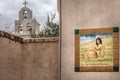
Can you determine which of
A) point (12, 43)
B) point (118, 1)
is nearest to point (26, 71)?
point (12, 43)

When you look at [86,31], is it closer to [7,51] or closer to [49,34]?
[7,51]

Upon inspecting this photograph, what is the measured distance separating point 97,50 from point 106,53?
0.65 ft

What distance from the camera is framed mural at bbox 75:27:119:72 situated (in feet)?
25.2

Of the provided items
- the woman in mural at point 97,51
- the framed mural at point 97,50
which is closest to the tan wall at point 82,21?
the framed mural at point 97,50

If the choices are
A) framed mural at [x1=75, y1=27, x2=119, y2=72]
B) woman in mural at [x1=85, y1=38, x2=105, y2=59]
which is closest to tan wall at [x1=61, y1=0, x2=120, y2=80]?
A: framed mural at [x1=75, y1=27, x2=119, y2=72]

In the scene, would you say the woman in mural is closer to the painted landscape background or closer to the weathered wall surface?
the painted landscape background

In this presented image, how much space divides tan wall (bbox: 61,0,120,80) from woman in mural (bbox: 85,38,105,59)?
330 mm

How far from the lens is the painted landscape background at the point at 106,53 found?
25.3 feet

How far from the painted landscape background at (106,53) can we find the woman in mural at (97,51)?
0.20 feet

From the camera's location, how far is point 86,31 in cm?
791

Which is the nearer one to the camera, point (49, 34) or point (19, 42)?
point (19, 42)

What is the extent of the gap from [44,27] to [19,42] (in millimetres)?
4883

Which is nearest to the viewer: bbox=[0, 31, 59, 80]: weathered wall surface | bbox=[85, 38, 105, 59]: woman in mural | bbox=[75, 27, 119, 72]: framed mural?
bbox=[75, 27, 119, 72]: framed mural

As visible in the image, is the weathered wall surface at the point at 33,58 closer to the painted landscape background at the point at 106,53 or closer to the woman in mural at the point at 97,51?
the painted landscape background at the point at 106,53
